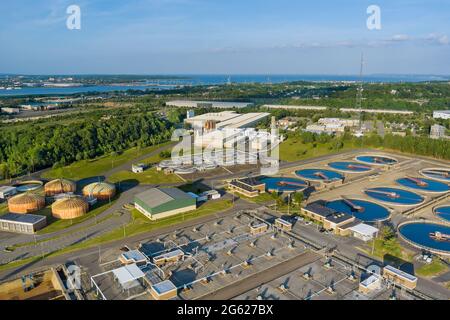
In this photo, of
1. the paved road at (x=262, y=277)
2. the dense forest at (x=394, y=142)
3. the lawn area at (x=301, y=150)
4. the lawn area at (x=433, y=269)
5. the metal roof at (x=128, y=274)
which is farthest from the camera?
the lawn area at (x=301, y=150)

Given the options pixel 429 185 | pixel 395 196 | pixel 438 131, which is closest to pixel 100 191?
pixel 395 196

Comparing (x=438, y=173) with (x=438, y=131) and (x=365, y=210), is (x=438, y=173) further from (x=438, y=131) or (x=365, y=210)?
(x=438, y=131)

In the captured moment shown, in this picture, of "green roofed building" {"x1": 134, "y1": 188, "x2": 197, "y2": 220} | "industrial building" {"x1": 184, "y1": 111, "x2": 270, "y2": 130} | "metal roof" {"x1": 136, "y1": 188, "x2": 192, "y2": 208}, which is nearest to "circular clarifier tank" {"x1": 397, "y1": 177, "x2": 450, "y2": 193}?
"green roofed building" {"x1": 134, "y1": 188, "x2": 197, "y2": 220}

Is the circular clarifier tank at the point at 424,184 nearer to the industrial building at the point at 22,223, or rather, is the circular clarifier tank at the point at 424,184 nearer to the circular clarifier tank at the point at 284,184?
the circular clarifier tank at the point at 284,184

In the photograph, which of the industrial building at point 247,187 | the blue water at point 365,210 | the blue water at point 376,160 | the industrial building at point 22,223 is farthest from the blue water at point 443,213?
the industrial building at point 22,223

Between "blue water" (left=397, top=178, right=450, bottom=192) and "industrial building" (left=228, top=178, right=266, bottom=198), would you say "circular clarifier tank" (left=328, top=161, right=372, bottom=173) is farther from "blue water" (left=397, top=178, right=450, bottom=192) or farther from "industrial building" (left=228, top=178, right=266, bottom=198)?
"industrial building" (left=228, top=178, right=266, bottom=198)
